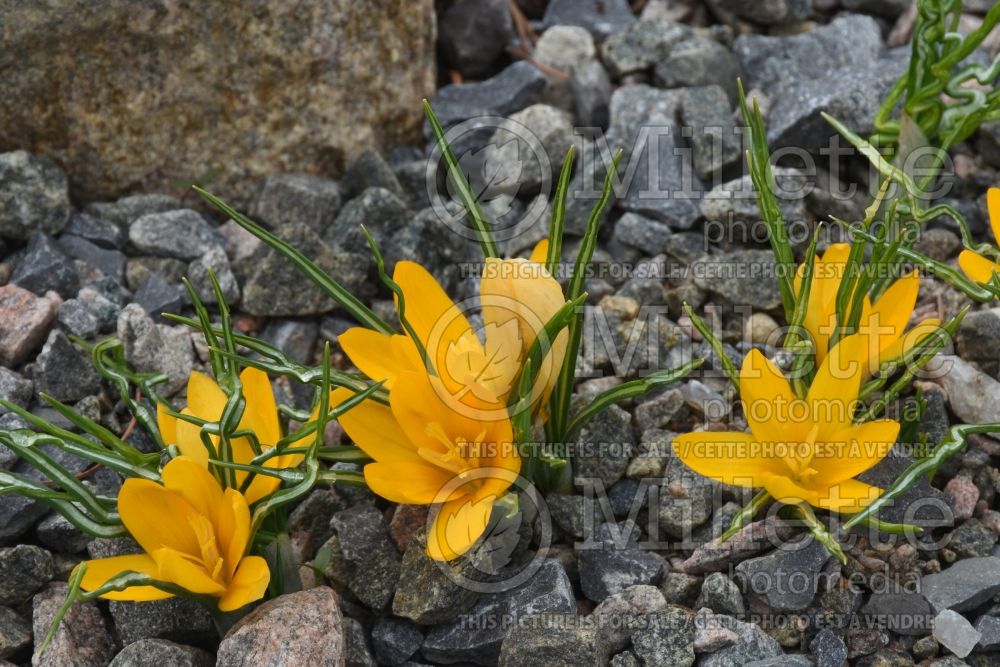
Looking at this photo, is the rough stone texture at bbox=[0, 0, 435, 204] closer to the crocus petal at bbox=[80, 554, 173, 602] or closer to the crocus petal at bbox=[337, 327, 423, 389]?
the crocus petal at bbox=[337, 327, 423, 389]

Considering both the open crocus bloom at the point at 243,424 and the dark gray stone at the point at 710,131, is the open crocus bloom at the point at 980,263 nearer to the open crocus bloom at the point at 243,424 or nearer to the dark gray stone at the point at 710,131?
the dark gray stone at the point at 710,131

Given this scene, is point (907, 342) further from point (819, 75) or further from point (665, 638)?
point (819, 75)

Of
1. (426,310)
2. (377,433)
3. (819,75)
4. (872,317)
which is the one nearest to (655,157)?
(819,75)

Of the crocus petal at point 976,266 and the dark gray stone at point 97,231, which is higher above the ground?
the crocus petal at point 976,266

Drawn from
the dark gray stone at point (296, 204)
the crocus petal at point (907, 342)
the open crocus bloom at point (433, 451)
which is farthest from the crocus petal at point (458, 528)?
the dark gray stone at point (296, 204)

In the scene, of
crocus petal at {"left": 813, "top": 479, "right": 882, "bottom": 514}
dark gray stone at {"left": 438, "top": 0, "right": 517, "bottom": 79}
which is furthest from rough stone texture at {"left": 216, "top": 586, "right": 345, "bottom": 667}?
dark gray stone at {"left": 438, "top": 0, "right": 517, "bottom": 79}

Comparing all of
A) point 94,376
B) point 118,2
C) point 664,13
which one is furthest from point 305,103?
point 664,13

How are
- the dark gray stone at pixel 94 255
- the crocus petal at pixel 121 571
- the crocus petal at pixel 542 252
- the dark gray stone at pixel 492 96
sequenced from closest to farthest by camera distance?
1. the crocus petal at pixel 121 571
2. the crocus petal at pixel 542 252
3. the dark gray stone at pixel 94 255
4. the dark gray stone at pixel 492 96
